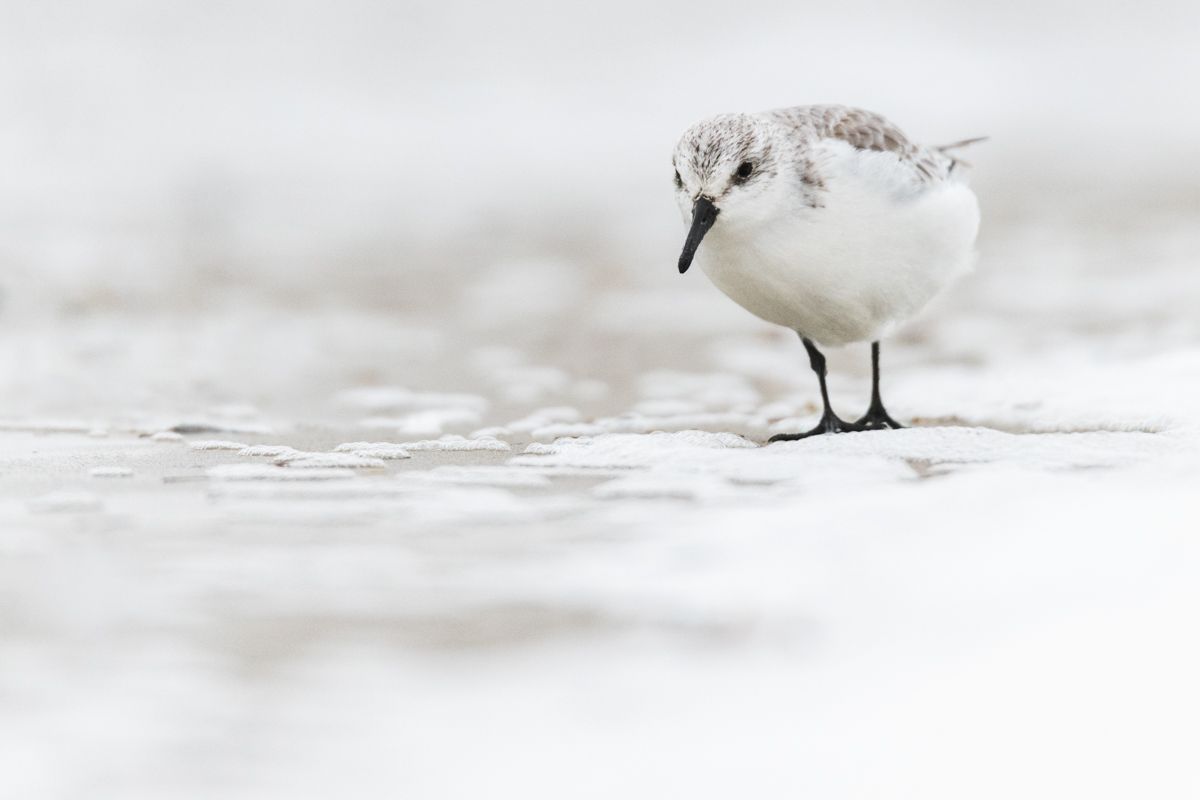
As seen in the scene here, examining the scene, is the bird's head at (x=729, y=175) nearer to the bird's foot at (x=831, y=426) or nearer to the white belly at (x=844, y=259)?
the white belly at (x=844, y=259)

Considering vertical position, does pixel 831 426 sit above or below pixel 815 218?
below

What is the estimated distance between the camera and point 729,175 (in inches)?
143

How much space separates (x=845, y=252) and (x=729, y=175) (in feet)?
1.29

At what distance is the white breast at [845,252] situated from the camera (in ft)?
12.1

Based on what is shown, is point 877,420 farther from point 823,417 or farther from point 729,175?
point 729,175

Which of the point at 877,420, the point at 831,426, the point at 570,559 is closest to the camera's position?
the point at 570,559

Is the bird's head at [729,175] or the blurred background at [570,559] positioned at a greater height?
the bird's head at [729,175]

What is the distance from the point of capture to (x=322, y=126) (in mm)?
11797

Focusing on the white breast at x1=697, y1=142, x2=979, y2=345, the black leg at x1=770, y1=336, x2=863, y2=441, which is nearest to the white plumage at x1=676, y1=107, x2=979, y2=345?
the white breast at x1=697, y1=142, x2=979, y2=345

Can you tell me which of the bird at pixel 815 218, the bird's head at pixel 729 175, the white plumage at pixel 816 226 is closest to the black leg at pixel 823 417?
the bird at pixel 815 218

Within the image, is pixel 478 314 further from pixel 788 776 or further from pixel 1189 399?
pixel 788 776

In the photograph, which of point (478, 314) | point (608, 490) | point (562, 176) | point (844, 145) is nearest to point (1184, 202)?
point (562, 176)

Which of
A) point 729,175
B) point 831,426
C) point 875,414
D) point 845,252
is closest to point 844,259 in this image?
point 845,252

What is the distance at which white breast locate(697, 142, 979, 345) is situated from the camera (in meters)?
3.70
